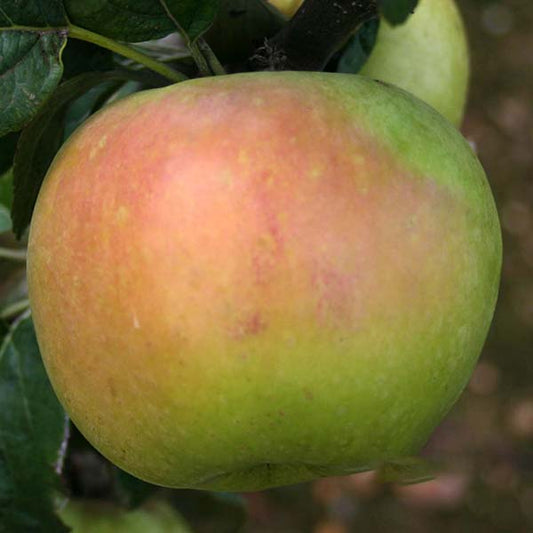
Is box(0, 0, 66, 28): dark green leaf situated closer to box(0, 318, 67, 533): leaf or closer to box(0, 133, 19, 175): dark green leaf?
box(0, 133, 19, 175): dark green leaf

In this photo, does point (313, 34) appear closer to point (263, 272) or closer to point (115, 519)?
Result: point (263, 272)

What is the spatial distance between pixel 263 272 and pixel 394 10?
0.52 ft

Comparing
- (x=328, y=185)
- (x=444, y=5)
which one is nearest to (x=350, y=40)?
(x=444, y=5)

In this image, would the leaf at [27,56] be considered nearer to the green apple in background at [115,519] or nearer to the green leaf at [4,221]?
the green leaf at [4,221]

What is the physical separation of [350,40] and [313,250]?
30cm

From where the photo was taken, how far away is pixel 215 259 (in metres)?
0.55

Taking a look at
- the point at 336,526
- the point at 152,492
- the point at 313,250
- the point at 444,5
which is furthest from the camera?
the point at 336,526

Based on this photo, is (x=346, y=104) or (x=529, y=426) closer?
(x=346, y=104)

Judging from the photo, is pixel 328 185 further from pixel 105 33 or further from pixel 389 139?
pixel 105 33

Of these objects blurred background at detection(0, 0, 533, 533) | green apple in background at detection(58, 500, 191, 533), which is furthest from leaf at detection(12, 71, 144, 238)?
blurred background at detection(0, 0, 533, 533)

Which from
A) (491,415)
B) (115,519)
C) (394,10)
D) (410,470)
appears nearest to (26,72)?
(394,10)

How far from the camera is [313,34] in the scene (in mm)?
683

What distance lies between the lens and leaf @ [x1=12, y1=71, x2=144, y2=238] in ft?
2.29

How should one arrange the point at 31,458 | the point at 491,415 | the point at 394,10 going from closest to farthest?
1. the point at 394,10
2. the point at 31,458
3. the point at 491,415
